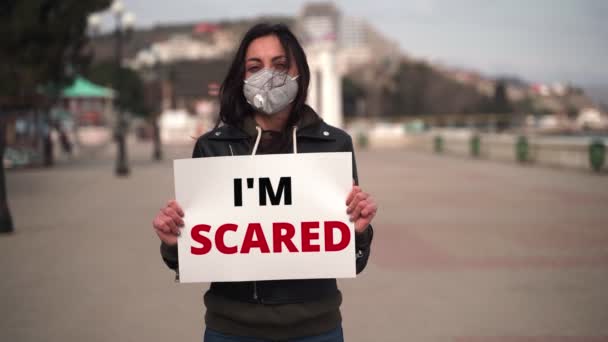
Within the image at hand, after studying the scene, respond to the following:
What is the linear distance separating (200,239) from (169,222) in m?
0.14

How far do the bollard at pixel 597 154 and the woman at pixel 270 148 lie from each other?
77.3 ft

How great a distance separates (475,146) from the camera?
38.2 meters

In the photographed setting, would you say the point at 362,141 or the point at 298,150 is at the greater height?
the point at 298,150

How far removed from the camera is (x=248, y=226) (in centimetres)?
289

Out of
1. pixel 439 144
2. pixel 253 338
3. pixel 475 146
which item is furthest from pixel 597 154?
pixel 253 338

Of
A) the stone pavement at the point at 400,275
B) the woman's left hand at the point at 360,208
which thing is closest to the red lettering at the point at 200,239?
the woman's left hand at the point at 360,208

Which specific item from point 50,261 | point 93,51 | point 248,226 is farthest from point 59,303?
point 93,51

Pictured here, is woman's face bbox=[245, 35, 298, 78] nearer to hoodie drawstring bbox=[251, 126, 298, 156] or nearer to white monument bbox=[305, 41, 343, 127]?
hoodie drawstring bbox=[251, 126, 298, 156]

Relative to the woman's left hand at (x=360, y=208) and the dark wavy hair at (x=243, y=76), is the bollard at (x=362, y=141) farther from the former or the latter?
the woman's left hand at (x=360, y=208)

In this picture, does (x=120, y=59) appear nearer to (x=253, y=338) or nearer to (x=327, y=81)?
(x=253, y=338)

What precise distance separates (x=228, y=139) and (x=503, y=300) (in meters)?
5.14

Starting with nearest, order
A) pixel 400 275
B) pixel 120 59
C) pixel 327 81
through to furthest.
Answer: pixel 400 275, pixel 120 59, pixel 327 81

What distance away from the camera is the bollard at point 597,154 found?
24.9 meters

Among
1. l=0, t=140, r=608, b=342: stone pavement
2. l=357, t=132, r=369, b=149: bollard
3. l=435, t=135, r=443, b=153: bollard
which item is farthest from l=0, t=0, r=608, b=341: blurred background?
l=357, t=132, r=369, b=149: bollard
